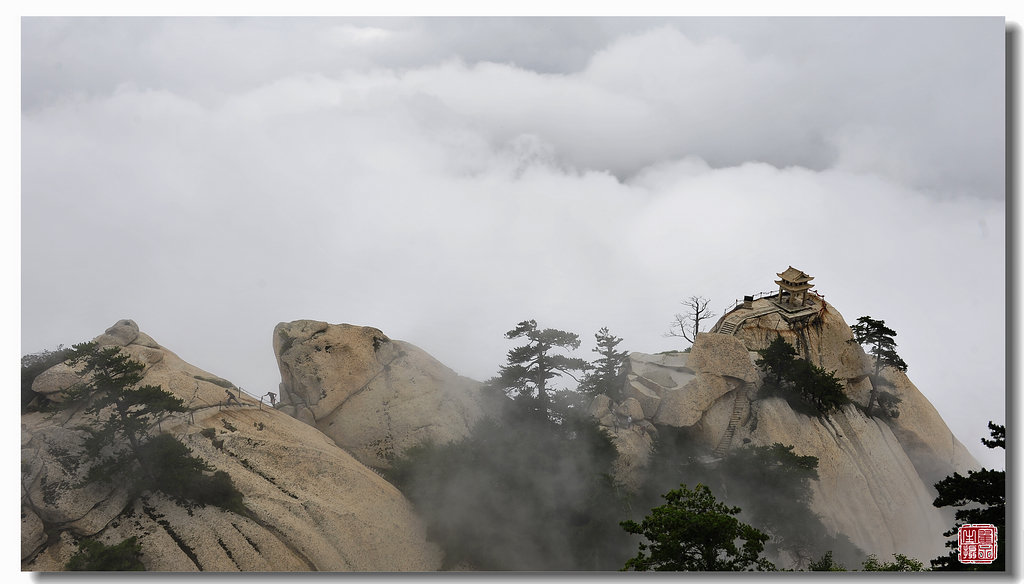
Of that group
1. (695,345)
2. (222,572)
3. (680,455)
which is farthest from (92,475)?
(695,345)

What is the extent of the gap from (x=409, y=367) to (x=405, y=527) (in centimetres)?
875

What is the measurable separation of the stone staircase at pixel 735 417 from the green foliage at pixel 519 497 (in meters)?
7.08

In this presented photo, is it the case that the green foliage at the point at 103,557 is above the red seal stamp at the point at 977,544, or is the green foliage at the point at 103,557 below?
below

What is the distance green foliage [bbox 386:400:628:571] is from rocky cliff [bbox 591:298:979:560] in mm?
3107

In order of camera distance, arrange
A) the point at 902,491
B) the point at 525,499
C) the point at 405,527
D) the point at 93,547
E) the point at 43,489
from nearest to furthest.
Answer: the point at 93,547
the point at 43,489
the point at 405,527
the point at 525,499
the point at 902,491

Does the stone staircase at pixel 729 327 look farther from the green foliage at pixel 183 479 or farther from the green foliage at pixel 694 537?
the green foliage at pixel 183 479

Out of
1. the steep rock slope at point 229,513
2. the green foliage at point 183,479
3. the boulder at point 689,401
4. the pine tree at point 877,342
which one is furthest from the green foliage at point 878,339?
the green foliage at point 183,479

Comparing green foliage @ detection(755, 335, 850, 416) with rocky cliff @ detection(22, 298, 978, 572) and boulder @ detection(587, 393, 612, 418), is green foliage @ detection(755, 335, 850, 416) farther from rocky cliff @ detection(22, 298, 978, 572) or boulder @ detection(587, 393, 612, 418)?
boulder @ detection(587, 393, 612, 418)

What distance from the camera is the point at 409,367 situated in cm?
2756

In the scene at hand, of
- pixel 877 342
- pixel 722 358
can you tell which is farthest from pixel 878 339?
pixel 722 358

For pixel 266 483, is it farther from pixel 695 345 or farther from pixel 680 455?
pixel 695 345

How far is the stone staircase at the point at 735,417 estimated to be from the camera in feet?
91.2

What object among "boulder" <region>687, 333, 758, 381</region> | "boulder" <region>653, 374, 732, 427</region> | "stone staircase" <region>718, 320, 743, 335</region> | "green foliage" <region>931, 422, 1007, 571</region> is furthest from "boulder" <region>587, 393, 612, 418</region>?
"green foliage" <region>931, 422, 1007, 571</region>

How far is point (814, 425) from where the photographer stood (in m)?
28.4
